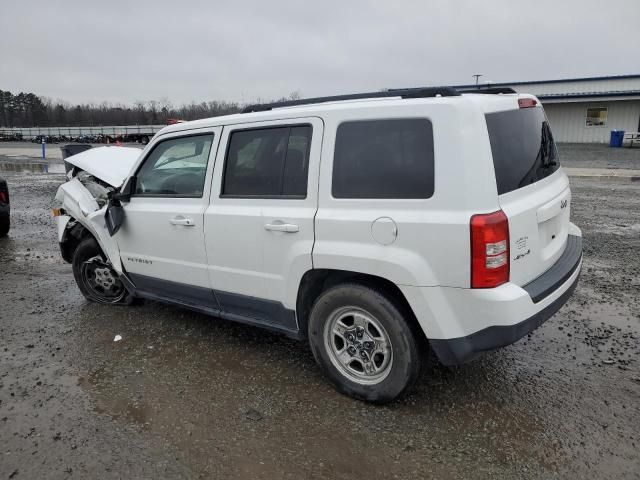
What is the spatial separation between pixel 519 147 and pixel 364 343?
1.60 meters

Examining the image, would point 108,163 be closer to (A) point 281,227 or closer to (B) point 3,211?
(A) point 281,227

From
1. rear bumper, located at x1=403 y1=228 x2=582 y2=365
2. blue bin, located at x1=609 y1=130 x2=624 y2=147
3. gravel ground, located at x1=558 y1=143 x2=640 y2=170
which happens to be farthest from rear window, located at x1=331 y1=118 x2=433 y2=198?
blue bin, located at x1=609 y1=130 x2=624 y2=147

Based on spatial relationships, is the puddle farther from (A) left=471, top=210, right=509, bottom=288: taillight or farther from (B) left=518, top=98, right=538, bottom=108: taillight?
(A) left=471, top=210, right=509, bottom=288: taillight

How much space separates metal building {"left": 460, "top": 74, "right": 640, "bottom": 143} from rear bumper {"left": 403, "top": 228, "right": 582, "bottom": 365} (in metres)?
33.1

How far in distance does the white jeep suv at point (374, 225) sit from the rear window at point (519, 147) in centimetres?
1

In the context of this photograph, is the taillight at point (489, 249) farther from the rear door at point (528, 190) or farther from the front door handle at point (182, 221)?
the front door handle at point (182, 221)

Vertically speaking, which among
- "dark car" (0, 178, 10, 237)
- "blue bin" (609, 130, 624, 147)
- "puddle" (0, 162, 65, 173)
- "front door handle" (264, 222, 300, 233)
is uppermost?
"blue bin" (609, 130, 624, 147)

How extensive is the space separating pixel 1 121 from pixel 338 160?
123141 millimetres

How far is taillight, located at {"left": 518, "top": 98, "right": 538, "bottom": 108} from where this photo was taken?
3276 millimetres

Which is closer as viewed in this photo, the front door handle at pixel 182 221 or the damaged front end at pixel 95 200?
the front door handle at pixel 182 221

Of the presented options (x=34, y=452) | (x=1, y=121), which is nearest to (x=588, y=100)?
(x=34, y=452)

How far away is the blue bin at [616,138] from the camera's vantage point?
29.8 meters

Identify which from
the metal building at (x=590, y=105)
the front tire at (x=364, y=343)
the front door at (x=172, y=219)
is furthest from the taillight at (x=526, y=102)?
the metal building at (x=590, y=105)

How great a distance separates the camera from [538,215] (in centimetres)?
308
